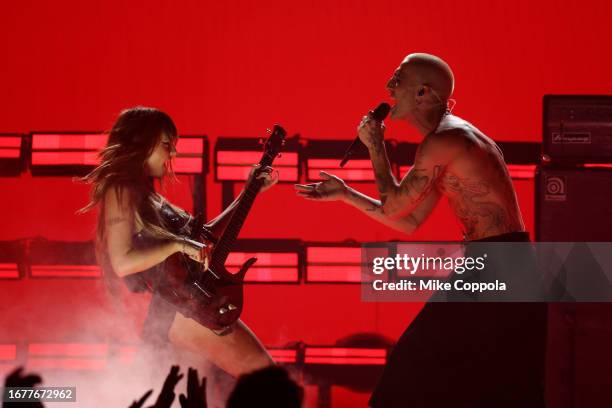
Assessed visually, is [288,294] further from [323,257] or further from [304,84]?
[304,84]

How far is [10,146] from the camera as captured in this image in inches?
171

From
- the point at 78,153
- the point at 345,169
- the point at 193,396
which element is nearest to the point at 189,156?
the point at 78,153

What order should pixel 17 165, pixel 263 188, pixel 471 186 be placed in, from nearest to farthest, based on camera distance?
pixel 471 186 < pixel 263 188 < pixel 17 165

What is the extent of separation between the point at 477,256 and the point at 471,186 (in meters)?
0.31

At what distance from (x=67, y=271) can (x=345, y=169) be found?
66.4 inches

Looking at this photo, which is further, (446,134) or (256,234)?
(256,234)

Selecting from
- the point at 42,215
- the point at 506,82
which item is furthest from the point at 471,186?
the point at 42,215

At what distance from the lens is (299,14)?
14.4 ft

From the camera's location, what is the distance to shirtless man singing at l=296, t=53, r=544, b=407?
316cm

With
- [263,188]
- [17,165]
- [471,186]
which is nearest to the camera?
[471,186]

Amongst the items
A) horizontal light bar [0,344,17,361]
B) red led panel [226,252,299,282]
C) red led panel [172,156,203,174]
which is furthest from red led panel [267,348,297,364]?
horizontal light bar [0,344,17,361]

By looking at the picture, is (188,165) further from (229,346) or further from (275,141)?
(229,346)

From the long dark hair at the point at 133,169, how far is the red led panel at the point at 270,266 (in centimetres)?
84

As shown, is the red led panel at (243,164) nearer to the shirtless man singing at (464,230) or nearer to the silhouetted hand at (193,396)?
the shirtless man singing at (464,230)
